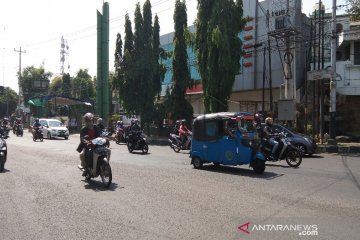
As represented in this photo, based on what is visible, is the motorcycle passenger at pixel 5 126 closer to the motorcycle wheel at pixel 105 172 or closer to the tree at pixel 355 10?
the motorcycle wheel at pixel 105 172

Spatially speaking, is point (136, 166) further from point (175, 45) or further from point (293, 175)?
point (175, 45)

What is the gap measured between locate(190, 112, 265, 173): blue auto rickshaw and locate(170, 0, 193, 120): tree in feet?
61.7

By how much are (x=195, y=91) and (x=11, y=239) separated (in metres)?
33.3

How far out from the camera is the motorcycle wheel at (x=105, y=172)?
9980mm

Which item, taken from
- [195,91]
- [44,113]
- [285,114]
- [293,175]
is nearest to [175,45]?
[195,91]

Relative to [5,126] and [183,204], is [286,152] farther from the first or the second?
[5,126]

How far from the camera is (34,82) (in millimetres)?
75875

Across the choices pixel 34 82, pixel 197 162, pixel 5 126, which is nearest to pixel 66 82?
pixel 34 82

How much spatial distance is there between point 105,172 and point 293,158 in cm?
665

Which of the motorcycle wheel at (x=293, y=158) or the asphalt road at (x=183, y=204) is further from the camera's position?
the motorcycle wheel at (x=293, y=158)

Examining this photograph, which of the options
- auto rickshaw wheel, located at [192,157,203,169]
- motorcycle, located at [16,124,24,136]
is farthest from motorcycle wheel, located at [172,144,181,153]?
motorcycle, located at [16,124,24,136]

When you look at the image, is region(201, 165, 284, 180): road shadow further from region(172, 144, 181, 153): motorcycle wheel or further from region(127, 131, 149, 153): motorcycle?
region(127, 131, 149, 153): motorcycle

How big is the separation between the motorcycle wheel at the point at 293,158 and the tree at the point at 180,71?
19.0 metres

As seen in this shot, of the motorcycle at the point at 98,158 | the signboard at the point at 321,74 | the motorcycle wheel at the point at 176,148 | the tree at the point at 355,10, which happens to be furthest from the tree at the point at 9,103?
the motorcycle at the point at 98,158
